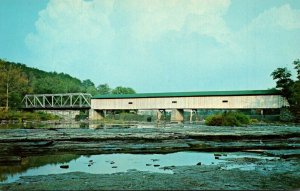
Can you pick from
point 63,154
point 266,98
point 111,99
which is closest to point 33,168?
point 63,154

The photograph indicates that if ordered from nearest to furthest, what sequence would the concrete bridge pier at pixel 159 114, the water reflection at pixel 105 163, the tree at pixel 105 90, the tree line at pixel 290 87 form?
the water reflection at pixel 105 163 < the tree line at pixel 290 87 < the concrete bridge pier at pixel 159 114 < the tree at pixel 105 90

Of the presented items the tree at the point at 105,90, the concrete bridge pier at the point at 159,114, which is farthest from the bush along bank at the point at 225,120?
the tree at the point at 105,90

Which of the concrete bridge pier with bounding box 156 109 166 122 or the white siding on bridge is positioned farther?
the concrete bridge pier with bounding box 156 109 166 122

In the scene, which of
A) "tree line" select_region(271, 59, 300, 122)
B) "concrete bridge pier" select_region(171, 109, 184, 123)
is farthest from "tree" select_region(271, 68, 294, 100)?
"concrete bridge pier" select_region(171, 109, 184, 123)

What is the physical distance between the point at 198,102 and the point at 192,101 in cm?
109

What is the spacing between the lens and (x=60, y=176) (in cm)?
837

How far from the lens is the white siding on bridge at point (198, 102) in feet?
183

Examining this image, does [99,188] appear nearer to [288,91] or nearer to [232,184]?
[232,184]

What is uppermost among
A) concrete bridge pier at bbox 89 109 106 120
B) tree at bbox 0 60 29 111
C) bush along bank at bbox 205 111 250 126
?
tree at bbox 0 60 29 111

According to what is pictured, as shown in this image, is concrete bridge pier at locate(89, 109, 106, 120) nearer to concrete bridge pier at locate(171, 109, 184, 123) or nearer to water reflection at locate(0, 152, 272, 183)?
concrete bridge pier at locate(171, 109, 184, 123)

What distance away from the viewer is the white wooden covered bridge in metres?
56.0

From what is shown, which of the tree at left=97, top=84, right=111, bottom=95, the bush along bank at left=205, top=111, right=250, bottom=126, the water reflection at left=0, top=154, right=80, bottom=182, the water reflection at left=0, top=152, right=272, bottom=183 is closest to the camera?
the water reflection at left=0, top=154, right=80, bottom=182

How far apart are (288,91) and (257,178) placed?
167ft

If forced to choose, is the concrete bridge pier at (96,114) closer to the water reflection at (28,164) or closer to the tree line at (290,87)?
the tree line at (290,87)
